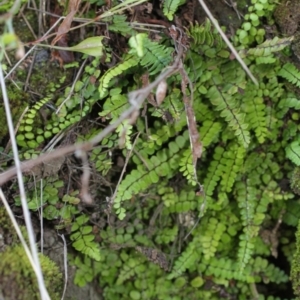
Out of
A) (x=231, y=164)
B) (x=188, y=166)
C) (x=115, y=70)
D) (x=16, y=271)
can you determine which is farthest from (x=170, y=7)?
(x=16, y=271)

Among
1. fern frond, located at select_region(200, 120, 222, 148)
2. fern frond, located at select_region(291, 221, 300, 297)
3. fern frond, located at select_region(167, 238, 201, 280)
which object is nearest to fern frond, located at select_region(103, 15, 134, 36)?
fern frond, located at select_region(200, 120, 222, 148)

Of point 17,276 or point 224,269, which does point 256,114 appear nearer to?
point 224,269

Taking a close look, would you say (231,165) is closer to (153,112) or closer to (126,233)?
(153,112)

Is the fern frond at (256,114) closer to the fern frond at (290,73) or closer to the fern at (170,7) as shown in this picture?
the fern frond at (290,73)

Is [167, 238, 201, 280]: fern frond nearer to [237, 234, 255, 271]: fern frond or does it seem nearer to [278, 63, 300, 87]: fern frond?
[237, 234, 255, 271]: fern frond

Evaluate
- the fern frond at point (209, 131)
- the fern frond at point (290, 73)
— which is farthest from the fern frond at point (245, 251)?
the fern frond at point (290, 73)

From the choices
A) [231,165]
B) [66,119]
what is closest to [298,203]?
[231,165]
